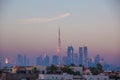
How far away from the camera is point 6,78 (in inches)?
479

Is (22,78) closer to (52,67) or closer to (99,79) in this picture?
(99,79)

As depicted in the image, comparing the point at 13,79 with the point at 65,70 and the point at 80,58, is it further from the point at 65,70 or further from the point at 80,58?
the point at 80,58

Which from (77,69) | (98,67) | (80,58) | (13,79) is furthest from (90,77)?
(80,58)

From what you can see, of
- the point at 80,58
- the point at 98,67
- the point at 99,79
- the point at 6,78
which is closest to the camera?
the point at 6,78

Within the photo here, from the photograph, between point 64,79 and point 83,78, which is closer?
point 64,79

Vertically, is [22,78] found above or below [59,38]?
below

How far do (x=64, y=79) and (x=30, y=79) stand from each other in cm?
106

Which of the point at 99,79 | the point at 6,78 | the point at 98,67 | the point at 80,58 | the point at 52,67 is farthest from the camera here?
the point at 80,58

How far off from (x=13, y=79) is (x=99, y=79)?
3.21 metres

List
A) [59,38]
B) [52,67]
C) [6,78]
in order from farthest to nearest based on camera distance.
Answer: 1. [52,67]
2. [59,38]
3. [6,78]

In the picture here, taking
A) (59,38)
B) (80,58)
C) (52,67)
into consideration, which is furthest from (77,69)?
(80,58)

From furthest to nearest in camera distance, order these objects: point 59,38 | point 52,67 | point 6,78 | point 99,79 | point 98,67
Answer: point 98,67 → point 52,67 → point 59,38 → point 99,79 → point 6,78

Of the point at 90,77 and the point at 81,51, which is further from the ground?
the point at 81,51

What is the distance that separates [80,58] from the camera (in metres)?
39.8
